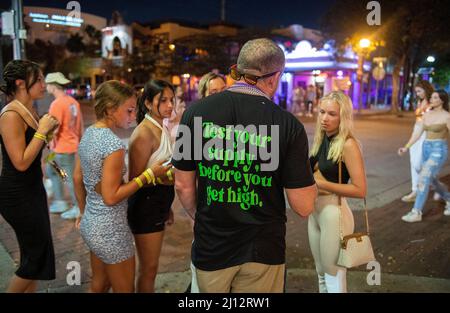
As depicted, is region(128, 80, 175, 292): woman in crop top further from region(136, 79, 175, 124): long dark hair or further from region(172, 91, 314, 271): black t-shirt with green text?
region(172, 91, 314, 271): black t-shirt with green text

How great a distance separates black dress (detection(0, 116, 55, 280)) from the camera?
8.93ft

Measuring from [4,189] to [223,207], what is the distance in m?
1.71

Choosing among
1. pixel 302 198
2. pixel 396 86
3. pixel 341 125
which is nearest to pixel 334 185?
pixel 341 125

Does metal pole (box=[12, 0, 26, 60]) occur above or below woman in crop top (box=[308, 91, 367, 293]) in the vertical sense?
above

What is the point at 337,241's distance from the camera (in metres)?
2.77

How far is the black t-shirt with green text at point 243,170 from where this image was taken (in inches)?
73.5

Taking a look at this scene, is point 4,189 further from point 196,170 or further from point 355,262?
point 355,262

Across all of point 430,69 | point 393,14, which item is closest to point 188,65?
point 393,14

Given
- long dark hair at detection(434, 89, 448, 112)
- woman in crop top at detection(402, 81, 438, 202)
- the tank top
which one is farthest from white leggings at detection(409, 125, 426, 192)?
the tank top

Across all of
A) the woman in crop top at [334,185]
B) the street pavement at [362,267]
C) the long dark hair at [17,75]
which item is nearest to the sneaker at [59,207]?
the street pavement at [362,267]

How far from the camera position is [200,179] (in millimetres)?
2043

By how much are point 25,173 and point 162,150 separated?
972 millimetres

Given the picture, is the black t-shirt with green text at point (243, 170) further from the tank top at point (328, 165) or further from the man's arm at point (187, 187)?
the tank top at point (328, 165)

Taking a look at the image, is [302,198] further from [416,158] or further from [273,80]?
[416,158]
